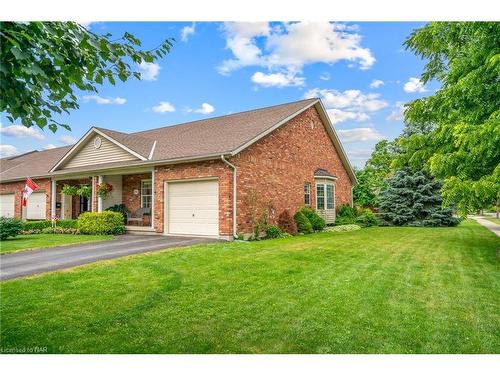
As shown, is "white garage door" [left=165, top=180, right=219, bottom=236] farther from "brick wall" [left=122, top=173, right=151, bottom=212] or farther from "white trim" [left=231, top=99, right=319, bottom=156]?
"brick wall" [left=122, top=173, right=151, bottom=212]

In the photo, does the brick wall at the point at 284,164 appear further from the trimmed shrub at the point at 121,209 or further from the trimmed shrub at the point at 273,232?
the trimmed shrub at the point at 121,209

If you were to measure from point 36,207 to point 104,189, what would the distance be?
6636 millimetres

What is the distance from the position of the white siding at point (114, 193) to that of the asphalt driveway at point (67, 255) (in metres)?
4.78

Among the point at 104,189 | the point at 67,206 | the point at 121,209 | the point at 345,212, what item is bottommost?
the point at 345,212

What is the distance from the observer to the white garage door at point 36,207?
18562 mm

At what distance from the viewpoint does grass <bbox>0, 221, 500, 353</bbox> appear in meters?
3.45

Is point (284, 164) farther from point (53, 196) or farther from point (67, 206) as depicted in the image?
point (67, 206)

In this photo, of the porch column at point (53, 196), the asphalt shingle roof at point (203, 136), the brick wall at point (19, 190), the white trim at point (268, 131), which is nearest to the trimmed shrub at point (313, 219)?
the white trim at point (268, 131)

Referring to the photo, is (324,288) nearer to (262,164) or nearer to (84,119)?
(84,119)

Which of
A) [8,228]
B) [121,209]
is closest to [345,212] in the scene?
[121,209]

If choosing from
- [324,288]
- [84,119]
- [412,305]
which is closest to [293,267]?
[324,288]

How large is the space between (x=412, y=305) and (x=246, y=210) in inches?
304

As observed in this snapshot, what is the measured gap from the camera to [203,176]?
39.2ft

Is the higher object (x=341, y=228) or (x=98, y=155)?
(x=98, y=155)
